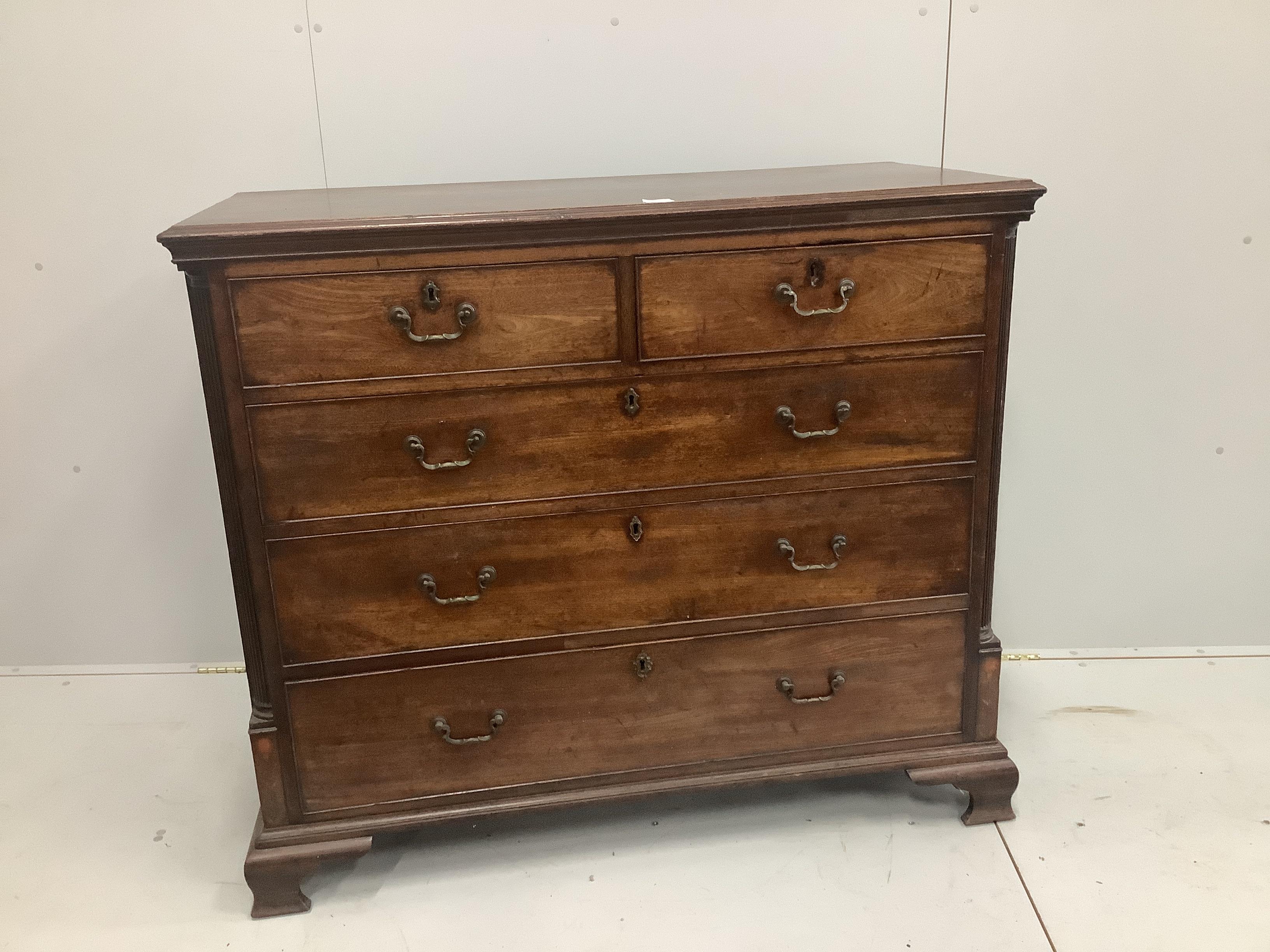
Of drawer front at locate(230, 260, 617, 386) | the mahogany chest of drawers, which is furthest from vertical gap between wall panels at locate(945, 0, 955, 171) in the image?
drawer front at locate(230, 260, 617, 386)

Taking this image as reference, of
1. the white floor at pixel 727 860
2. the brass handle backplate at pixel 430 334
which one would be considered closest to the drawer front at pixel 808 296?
the brass handle backplate at pixel 430 334

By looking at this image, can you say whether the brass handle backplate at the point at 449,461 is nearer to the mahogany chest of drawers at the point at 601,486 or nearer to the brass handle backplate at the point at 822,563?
the mahogany chest of drawers at the point at 601,486

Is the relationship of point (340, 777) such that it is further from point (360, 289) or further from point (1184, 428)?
point (1184, 428)

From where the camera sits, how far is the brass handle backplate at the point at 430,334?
156 centimetres

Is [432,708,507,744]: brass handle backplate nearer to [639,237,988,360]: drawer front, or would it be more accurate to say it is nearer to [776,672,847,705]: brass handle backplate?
[776,672,847,705]: brass handle backplate

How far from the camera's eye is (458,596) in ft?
5.64

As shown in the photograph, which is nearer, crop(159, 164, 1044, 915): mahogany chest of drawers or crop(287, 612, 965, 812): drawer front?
crop(159, 164, 1044, 915): mahogany chest of drawers

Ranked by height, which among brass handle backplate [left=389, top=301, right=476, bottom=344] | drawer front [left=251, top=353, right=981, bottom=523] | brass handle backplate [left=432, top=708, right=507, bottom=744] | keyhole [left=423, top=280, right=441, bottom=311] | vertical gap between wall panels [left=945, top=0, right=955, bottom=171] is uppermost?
vertical gap between wall panels [left=945, top=0, right=955, bottom=171]

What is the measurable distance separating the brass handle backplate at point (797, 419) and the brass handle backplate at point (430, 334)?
1.62ft

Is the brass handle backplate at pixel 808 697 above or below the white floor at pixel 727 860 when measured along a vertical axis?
above

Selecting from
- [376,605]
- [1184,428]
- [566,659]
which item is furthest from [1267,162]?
[376,605]

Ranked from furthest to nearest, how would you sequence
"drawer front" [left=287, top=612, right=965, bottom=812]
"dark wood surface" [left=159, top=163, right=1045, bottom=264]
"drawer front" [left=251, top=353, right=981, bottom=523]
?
"drawer front" [left=287, top=612, right=965, bottom=812] < "drawer front" [left=251, top=353, right=981, bottom=523] < "dark wood surface" [left=159, top=163, right=1045, bottom=264]

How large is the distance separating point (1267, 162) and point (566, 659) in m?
1.76

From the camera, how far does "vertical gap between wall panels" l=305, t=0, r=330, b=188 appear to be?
2.09m
